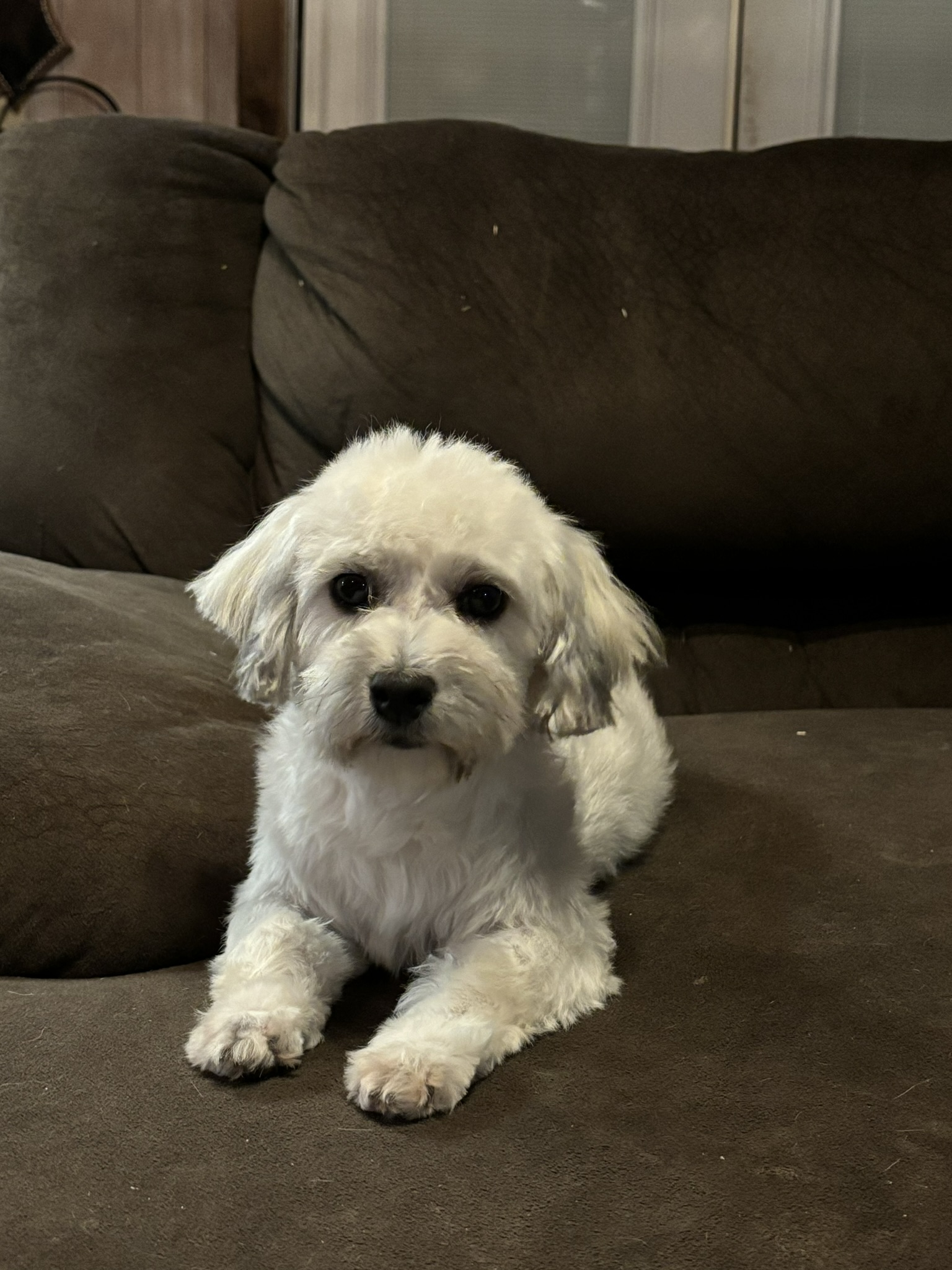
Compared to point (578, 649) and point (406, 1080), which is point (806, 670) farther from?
point (406, 1080)

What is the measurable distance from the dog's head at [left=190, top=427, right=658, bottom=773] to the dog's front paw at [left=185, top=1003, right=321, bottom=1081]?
26 centimetres

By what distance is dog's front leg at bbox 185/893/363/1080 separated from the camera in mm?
1094

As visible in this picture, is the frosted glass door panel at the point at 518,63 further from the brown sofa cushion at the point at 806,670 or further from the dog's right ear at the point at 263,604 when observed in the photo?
the dog's right ear at the point at 263,604

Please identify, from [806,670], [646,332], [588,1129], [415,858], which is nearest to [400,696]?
[415,858]

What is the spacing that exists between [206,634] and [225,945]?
720 mm

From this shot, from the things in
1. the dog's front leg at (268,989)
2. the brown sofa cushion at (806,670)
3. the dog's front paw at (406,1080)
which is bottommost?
the brown sofa cushion at (806,670)

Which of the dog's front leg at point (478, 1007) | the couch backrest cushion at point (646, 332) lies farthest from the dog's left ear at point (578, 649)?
the couch backrest cushion at point (646, 332)

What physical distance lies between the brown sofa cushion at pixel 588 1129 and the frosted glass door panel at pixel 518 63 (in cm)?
261

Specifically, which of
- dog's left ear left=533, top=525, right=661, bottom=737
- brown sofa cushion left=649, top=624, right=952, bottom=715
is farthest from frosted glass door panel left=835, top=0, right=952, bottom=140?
dog's left ear left=533, top=525, right=661, bottom=737

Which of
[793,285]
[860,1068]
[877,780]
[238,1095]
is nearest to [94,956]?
[238,1095]

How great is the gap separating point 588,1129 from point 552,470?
133 cm

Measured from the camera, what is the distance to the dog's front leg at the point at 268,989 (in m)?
1.09

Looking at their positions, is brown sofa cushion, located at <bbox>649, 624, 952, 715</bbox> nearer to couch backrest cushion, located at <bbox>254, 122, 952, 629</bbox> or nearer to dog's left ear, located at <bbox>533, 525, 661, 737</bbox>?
couch backrest cushion, located at <bbox>254, 122, 952, 629</bbox>

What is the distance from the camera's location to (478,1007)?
1.19m
